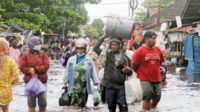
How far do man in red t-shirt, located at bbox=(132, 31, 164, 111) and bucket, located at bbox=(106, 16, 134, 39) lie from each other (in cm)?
80

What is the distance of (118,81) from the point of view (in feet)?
32.1

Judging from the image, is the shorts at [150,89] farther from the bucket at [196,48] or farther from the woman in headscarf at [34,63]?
the bucket at [196,48]

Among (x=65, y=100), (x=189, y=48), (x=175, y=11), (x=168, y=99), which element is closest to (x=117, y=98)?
(x=65, y=100)

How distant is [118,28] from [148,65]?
126 cm

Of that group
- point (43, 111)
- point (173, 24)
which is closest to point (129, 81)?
point (43, 111)

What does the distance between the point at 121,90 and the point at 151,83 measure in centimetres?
124

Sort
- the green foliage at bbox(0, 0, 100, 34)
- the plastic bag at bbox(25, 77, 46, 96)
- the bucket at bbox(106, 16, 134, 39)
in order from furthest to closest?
the green foliage at bbox(0, 0, 100, 34)
the bucket at bbox(106, 16, 134, 39)
the plastic bag at bbox(25, 77, 46, 96)

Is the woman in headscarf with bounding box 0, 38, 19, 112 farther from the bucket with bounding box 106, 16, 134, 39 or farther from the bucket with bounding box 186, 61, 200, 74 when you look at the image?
the bucket with bounding box 186, 61, 200, 74

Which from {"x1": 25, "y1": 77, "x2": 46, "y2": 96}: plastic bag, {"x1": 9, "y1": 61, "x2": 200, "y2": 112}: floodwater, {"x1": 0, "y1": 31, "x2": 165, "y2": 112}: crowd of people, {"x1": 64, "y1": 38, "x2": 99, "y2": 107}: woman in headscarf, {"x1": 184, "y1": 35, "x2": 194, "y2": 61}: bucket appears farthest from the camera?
{"x1": 184, "y1": 35, "x2": 194, "y2": 61}: bucket

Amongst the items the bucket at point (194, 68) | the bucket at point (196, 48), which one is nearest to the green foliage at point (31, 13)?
the bucket at point (196, 48)

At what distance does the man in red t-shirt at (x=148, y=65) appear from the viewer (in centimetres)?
1065

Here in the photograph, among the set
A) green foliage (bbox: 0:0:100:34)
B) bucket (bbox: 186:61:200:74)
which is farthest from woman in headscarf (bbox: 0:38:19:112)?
green foliage (bbox: 0:0:100:34)

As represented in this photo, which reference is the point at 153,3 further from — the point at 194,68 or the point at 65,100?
the point at 65,100

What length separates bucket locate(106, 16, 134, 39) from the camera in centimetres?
1148
